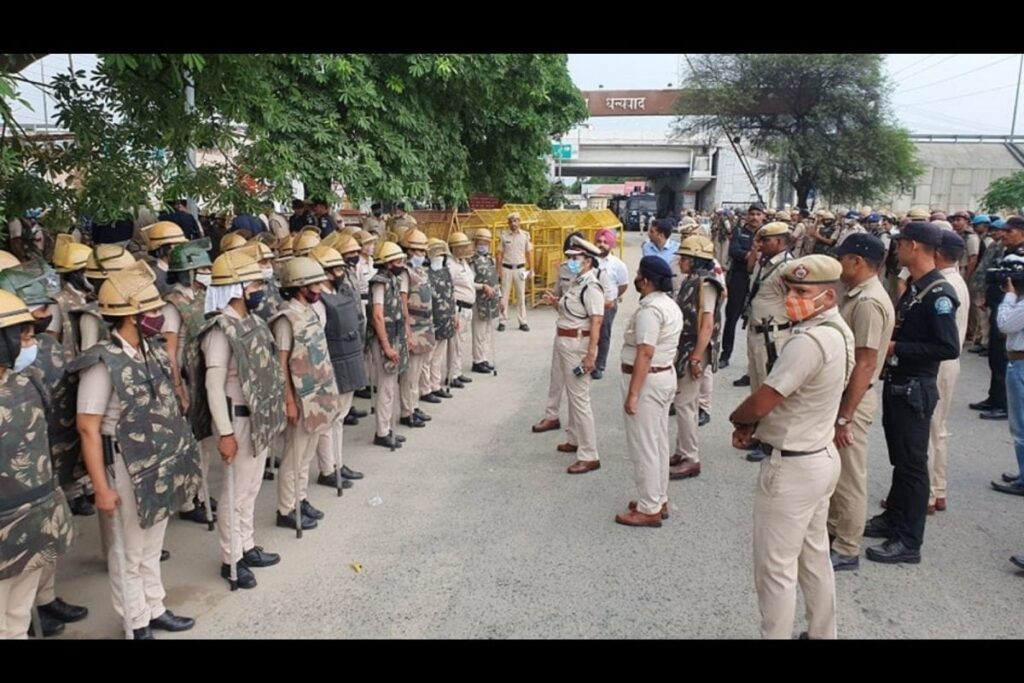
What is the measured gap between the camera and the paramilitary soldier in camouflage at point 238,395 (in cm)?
409

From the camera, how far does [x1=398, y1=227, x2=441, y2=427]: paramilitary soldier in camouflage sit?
23.7 feet

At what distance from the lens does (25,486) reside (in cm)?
310

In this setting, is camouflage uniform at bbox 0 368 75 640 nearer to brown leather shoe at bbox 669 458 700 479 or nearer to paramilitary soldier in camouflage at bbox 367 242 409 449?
paramilitary soldier in camouflage at bbox 367 242 409 449

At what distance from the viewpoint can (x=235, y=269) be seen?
4.37 metres

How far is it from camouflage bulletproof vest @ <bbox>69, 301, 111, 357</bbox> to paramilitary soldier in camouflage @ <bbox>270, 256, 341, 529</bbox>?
107 cm

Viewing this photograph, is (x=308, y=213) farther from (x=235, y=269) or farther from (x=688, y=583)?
(x=688, y=583)

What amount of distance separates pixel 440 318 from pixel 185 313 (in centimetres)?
298

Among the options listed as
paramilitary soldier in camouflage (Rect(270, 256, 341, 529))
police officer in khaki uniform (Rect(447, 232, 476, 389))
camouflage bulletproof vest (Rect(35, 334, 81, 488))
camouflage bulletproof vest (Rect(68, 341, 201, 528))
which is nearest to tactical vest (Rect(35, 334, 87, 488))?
camouflage bulletproof vest (Rect(35, 334, 81, 488))

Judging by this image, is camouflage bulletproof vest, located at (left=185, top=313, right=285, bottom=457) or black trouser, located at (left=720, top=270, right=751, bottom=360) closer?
camouflage bulletproof vest, located at (left=185, top=313, right=285, bottom=457)

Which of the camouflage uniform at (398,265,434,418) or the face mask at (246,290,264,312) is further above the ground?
the face mask at (246,290,264,312)

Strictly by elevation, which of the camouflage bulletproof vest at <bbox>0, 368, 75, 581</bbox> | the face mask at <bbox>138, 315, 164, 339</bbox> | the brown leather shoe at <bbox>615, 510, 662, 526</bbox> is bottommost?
the brown leather shoe at <bbox>615, 510, 662, 526</bbox>

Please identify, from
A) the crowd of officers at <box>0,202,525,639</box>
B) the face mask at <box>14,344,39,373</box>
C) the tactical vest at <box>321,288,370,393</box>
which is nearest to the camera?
the crowd of officers at <box>0,202,525,639</box>

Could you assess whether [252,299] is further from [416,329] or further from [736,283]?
[736,283]

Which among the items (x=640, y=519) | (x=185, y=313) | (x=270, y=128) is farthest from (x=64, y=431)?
(x=270, y=128)
